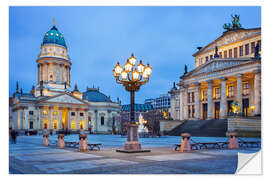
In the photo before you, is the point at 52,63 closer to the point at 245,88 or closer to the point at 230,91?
the point at 230,91

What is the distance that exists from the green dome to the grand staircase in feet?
206

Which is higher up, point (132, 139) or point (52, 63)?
point (52, 63)

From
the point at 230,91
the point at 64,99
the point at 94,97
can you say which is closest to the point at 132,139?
the point at 230,91

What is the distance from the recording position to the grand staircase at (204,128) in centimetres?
4228

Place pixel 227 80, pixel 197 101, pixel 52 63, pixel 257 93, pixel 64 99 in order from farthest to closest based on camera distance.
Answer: pixel 52 63, pixel 64 99, pixel 197 101, pixel 227 80, pixel 257 93

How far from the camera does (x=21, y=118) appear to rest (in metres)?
87.4

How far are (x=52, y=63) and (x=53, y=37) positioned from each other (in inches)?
382

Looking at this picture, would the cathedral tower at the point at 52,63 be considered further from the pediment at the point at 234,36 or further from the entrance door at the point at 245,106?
the entrance door at the point at 245,106

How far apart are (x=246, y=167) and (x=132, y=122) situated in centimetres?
873

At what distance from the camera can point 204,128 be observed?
1790 inches

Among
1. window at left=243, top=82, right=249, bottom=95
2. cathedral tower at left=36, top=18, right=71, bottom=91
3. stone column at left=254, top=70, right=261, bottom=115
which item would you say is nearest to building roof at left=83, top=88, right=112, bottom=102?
cathedral tower at left=36, top=18, right=71, bottom=91

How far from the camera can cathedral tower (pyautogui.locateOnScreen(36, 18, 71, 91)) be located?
3812 inches
